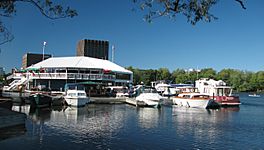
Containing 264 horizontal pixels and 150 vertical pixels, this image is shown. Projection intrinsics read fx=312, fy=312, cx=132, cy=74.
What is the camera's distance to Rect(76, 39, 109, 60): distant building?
16688 centimetres

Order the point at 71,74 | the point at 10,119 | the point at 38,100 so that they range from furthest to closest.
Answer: the point at 71,74 < the point at 38,100 < the point at 10,119

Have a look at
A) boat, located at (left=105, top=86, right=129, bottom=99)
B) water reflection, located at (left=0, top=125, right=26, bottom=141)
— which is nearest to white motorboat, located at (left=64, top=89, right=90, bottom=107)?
boat, located at (left=105, top=86, right=129, bottom=99)

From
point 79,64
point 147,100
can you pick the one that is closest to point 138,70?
point 79,64

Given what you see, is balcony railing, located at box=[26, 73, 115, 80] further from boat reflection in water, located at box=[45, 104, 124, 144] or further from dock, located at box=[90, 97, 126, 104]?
boat reflection in water, located at box=[45, 104, 124, 144]

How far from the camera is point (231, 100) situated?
57906 millimetres

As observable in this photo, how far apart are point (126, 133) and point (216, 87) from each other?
1556 inches

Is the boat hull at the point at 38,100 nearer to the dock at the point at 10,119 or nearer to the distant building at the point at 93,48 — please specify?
the dock at the point at 10,119

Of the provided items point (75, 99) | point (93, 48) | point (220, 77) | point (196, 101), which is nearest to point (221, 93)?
point (196, 101)

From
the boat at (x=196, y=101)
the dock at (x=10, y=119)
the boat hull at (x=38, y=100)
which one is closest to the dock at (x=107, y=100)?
the boat at (x=196, y=101)

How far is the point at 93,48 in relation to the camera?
17012 cm

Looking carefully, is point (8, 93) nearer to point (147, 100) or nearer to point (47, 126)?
point (147, 100)

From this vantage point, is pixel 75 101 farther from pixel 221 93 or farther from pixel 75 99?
pixel 221 93

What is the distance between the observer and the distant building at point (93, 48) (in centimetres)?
16688

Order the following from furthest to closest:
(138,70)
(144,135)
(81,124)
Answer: (138,70) → (81,124) → (144,135)
